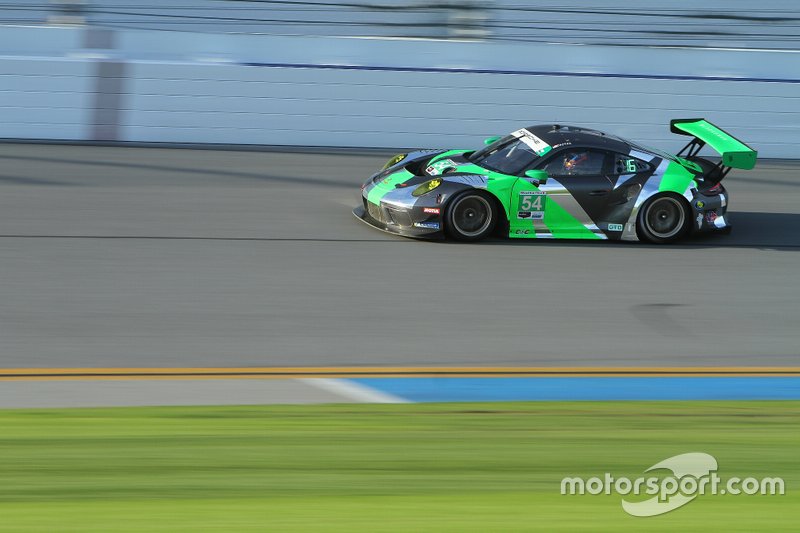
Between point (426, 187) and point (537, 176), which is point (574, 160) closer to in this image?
point (537, 176)

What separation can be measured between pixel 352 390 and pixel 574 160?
4.57 metres

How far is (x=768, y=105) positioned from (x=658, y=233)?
605cm

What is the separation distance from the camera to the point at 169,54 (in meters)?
14.8

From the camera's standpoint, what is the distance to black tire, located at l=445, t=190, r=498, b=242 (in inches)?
392

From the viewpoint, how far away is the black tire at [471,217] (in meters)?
9.95

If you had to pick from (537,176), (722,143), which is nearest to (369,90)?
(537,176)

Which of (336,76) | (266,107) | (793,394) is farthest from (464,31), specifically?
(793,394)

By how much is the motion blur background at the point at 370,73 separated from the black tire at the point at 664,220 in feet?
15.9

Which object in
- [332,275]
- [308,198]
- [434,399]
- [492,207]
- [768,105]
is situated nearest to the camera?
[434,399]

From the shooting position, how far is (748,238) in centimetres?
1091

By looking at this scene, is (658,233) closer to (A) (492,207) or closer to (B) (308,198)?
(A) (492,207)

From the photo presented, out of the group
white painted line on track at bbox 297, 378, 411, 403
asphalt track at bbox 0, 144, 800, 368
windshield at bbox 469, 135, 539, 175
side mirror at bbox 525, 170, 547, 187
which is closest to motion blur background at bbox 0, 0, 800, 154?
asphalt track at bbox 0, 144, 800, 368

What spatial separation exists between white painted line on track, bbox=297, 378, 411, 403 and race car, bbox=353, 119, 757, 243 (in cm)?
351

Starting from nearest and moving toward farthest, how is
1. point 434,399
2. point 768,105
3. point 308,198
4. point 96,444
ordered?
point 96,444 < point 434,399 < point 308,198 < point 768,105
